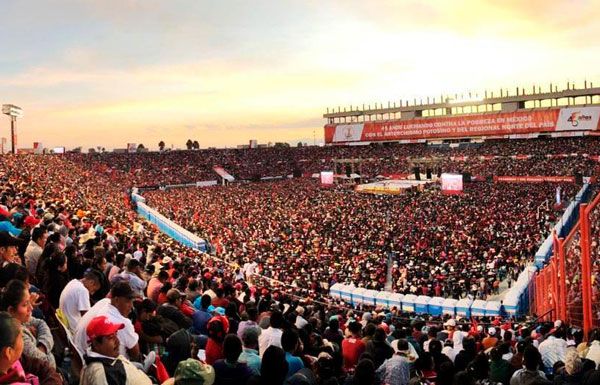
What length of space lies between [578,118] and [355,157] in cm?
2625

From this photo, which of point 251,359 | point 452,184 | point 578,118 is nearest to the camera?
point 251,359

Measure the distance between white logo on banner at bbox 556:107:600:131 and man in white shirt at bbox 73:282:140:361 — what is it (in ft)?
210

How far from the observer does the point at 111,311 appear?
14.8 feet

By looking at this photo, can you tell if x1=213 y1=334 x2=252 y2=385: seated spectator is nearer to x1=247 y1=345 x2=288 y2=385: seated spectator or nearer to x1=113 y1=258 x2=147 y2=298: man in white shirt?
x1=247 y1=345 x2=288 y2=385: seated spectator

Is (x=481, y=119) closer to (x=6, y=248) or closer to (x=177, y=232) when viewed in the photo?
(x=177, y=232)

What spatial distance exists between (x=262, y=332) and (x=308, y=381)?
1579mm

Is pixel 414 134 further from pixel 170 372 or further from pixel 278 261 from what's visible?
pixel 170 372

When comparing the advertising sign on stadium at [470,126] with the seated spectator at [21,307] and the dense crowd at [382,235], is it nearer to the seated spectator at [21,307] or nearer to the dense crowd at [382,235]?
the dense crowd at [382,235]

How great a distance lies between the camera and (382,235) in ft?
96.2

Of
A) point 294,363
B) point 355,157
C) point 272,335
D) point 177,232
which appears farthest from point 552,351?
point 355,157

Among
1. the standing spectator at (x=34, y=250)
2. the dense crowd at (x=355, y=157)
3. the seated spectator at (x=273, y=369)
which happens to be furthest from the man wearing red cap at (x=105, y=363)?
the dense crowd at (x=355, y=157)

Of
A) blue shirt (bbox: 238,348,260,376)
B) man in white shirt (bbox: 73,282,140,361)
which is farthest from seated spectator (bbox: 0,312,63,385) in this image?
blue shirt (bbox: 238,348,260,376)

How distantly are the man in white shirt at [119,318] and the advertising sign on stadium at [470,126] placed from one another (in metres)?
63.9

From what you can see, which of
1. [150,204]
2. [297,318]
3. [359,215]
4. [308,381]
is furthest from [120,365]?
[150,204]
